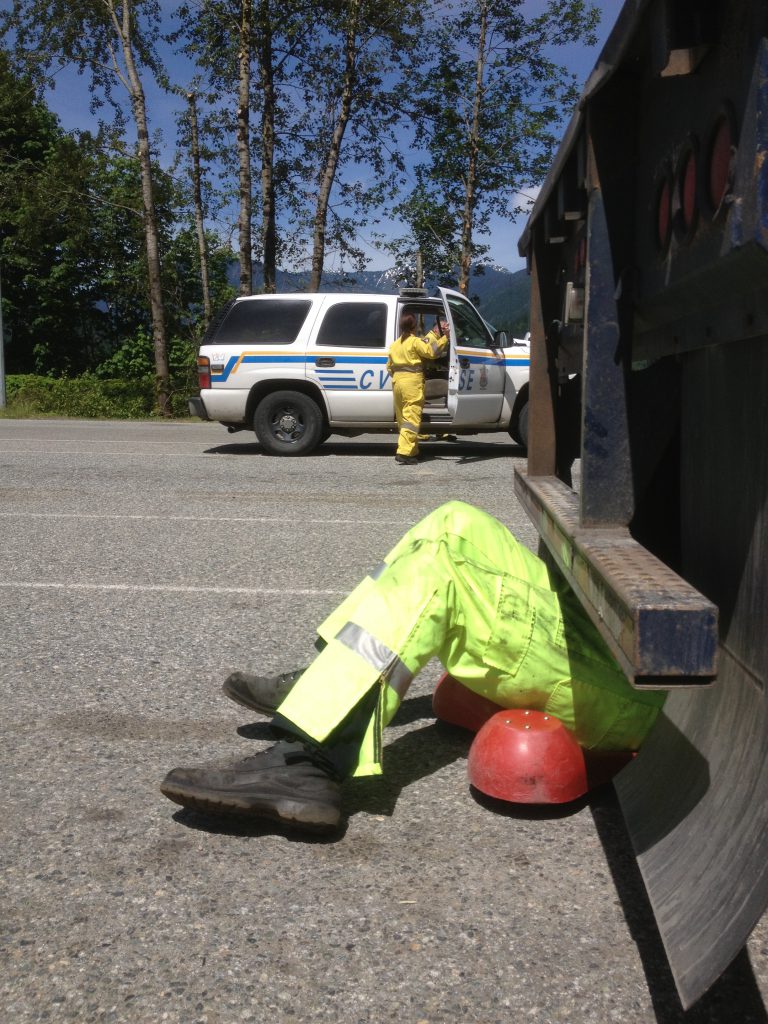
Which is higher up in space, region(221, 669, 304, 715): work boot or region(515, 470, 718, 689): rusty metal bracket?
region(515, 470, 718, 689): rusty metal bracket

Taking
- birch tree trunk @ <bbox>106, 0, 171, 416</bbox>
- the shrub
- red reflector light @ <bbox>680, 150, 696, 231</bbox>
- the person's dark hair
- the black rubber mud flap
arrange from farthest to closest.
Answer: the shrub
birch tree trunk @ <bbox>106, 0, 171, 416</bbox>
the person's dark hair
red reflector light @ <bbox>680, 150, 696, 231</bbox>
the black rubber mud flap

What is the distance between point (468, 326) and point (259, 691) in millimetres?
11061

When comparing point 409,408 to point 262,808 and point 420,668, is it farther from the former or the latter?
point 262,808

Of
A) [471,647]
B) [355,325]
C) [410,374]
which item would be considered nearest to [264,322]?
[355,325]

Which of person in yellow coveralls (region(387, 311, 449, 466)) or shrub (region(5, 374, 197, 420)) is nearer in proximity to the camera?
person in yellow coveralls (region(387, 311, 449, 466))

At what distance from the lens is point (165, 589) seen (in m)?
6.01

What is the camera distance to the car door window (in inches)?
540

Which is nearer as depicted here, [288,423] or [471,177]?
[288,423]

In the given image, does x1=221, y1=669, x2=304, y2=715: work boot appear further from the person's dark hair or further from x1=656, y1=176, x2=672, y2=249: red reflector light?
the person's dark hair

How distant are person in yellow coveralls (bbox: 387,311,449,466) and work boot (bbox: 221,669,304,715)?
31.6 feet

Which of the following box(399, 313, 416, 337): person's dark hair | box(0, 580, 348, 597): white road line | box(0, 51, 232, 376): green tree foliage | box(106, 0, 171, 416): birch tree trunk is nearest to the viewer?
box(0, 580, 348, 597): white road line

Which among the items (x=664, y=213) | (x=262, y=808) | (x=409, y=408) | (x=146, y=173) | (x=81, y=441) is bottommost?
(x=262, y=808)

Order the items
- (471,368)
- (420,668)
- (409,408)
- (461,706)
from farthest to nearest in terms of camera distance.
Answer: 1. (471,368)
2. (409,408)
3. (461,706)
4. (420,668)

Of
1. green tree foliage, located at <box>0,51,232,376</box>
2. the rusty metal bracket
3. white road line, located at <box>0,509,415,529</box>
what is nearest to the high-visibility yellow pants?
white road line, located at <box>0,509,415,529</box>
